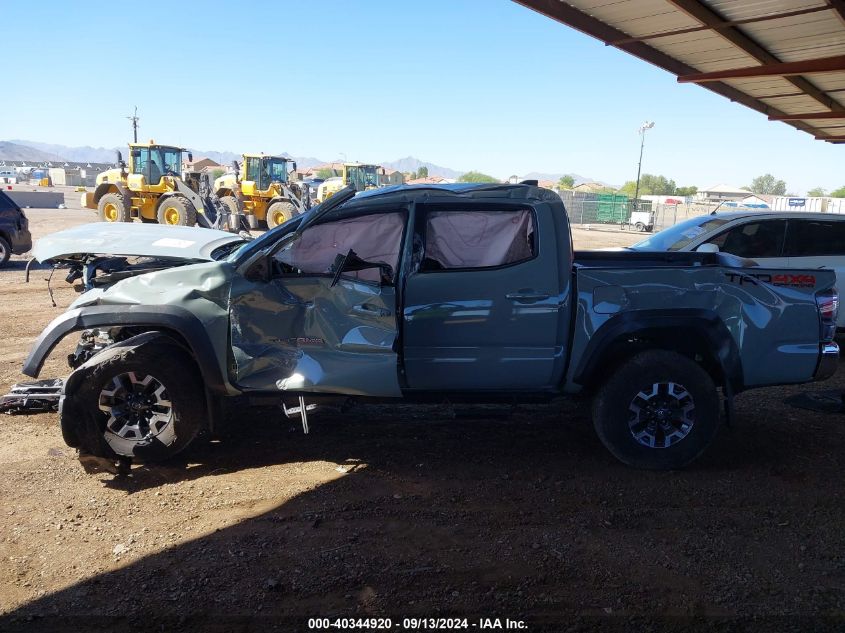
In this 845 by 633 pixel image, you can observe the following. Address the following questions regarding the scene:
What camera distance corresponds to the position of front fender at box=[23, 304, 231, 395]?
4445mm

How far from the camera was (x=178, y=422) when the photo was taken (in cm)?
453

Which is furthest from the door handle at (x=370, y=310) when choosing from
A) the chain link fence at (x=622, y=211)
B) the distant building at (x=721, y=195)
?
the distant building at (x=721, y=195)

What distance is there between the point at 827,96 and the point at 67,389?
598 inches

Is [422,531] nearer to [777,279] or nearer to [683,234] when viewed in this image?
[777,279]

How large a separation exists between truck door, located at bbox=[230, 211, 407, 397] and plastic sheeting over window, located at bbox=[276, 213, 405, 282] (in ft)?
0.39

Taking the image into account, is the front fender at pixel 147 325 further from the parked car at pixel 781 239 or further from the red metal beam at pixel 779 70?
the red metal beam at pixel 779 70

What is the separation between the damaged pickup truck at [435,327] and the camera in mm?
4492

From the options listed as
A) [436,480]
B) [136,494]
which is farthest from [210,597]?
[436,480]

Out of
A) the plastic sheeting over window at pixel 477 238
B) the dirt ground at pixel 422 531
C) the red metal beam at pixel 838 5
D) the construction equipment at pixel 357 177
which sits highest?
the red metal beam at pixel 838 5

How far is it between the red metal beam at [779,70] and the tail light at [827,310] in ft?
24.6

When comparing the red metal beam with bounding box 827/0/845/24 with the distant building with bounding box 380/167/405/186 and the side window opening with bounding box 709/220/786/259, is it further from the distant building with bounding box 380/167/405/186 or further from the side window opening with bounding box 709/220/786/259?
the distant building with bounding box 380/167/405/186

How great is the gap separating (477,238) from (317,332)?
4.33 ft

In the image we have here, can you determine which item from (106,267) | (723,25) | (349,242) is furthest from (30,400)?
(723,25)

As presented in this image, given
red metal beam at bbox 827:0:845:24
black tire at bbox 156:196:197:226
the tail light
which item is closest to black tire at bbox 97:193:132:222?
black tire at bbox 156:196:197:226
